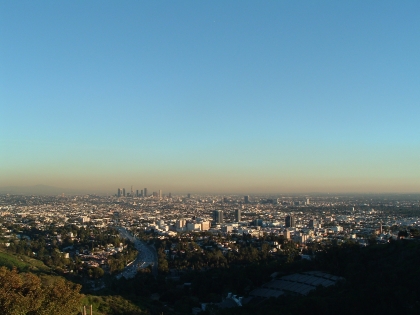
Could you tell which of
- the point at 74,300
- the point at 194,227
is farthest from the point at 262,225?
the point at 74,300

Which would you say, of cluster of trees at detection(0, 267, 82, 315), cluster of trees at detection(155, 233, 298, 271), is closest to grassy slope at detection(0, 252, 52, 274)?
cluster of trees at detection(155, 233, 298, 271)

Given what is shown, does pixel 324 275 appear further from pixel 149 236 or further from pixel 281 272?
pixel 149 236

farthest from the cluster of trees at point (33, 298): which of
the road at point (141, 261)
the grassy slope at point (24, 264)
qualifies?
the road at point (141, 261)

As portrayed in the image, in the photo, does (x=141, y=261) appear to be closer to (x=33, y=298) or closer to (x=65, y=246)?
(x=65, y=246)

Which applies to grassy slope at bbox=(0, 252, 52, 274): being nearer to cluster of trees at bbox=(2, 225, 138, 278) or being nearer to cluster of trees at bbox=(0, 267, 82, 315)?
cluster of trees at bbox=(2, 225, 138, 278)

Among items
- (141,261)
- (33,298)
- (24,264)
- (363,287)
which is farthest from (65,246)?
(33,298)

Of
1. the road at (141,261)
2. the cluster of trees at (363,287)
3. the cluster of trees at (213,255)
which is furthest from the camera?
the cluster of trees at (213,255)

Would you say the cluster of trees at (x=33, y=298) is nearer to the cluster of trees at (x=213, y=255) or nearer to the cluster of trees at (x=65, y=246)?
the cluster of trees at (x=65, y=246)

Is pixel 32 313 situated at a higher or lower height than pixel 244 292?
higher
